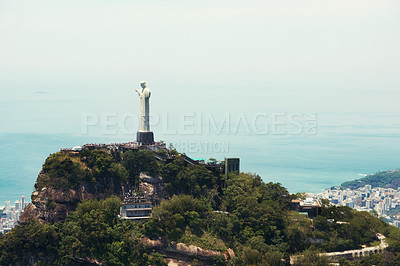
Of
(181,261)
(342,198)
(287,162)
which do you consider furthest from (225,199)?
(287,162)

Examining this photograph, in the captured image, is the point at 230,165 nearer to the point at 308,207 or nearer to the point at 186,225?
the point at 308,207

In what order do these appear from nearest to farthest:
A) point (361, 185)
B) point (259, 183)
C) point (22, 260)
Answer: point (22, 260)
point (259, 183)
point (361, 185)

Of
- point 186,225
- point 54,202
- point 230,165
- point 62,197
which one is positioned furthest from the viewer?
point 230,165

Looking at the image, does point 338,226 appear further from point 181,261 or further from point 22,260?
point 22,260

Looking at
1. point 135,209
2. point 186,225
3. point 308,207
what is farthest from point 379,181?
point 135,209

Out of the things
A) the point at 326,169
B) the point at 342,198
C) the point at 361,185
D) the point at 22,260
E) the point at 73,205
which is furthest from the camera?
the point at 326,169

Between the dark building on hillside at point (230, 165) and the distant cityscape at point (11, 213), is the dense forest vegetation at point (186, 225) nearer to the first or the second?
the dark building on hillside at point (230, 165)

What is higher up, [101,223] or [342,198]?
[101,223]
